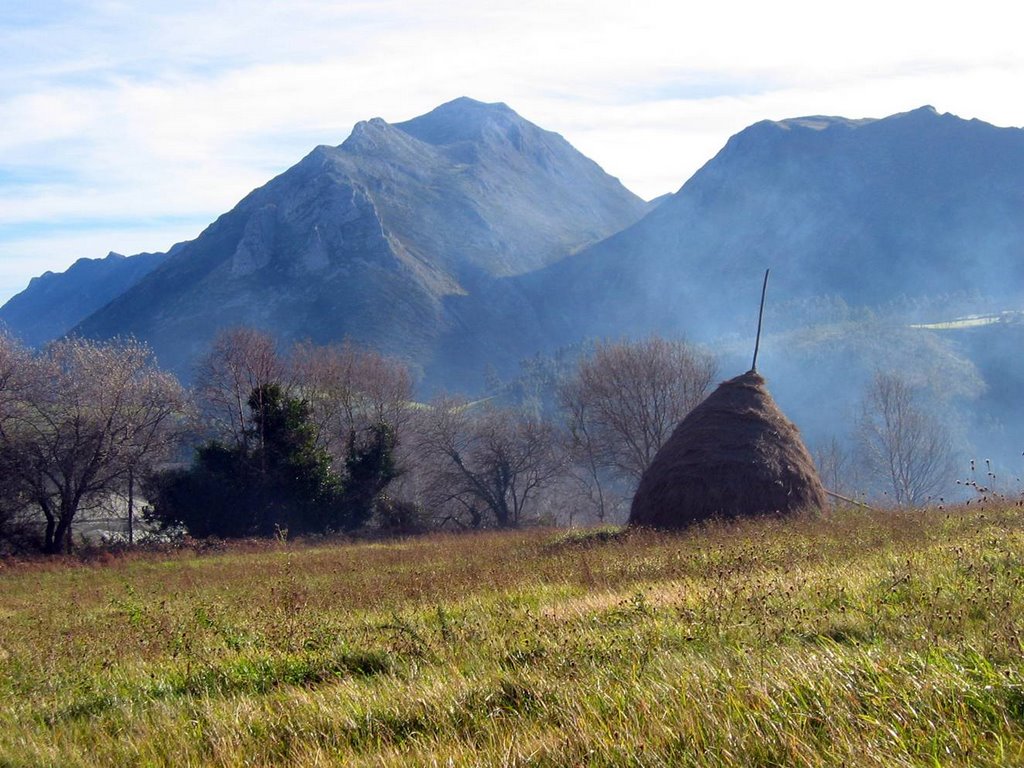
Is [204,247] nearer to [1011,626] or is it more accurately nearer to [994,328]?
[994,328]

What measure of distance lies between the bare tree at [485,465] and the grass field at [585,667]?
31783mm

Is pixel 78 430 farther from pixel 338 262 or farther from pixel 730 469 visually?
pixel 338 262

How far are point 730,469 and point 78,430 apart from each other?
24904 mm

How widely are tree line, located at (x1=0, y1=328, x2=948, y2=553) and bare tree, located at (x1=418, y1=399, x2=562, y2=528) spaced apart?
10cm

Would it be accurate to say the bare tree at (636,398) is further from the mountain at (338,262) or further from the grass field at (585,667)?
the mountain at (338,262)

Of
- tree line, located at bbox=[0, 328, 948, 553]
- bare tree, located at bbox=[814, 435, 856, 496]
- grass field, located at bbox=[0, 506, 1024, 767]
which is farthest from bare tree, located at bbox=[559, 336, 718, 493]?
grass field, located at bbox=[0, 506, 1024, 767]

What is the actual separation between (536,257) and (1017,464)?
441ft

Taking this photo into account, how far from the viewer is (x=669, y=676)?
525 centimetres

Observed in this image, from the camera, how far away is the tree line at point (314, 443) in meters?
33.0

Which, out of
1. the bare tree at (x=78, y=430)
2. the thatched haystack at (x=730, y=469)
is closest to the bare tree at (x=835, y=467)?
the thatched haystack at (x=730, y=469)


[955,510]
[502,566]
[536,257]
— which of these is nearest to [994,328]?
[955,510]

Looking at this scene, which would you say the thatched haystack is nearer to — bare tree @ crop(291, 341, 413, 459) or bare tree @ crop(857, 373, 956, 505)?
bare tree @ crop(291, 341, 413, 459)

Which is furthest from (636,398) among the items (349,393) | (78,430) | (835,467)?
(78,430)

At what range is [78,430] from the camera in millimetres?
32750
